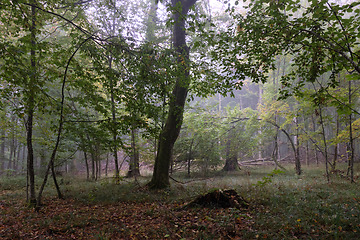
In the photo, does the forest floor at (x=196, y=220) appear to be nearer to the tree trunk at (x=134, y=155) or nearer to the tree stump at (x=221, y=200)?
the tree stump at (x=221, y=200)

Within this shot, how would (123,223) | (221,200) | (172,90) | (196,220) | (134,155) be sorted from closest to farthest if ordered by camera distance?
(196,220), (123,223), (221,200), (172,90), (134,155)

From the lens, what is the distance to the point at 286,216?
15.5 feet

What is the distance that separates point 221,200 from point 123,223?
9.71 feet

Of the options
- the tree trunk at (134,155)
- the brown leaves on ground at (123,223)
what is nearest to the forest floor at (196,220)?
the brown leaves on ground at (123,223)

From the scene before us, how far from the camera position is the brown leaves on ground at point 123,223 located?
445 centimetres

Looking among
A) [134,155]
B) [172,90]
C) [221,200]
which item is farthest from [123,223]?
[134,155]

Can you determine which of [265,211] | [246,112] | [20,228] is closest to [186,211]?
[265,211]

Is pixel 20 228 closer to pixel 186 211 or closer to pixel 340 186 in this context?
pixel 186 211

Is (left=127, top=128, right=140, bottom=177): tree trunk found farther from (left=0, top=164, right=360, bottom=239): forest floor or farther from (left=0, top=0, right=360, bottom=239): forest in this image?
(left=0, top=164, right=360, bottom=239): forest floor

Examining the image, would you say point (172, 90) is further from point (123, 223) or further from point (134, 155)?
point (134, 155)

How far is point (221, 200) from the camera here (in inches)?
235

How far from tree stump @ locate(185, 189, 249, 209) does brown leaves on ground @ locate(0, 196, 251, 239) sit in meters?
0.32

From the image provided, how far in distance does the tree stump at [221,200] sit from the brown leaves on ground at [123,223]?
320 millimetres

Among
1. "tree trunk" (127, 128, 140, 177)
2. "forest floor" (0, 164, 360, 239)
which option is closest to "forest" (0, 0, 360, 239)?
"forest floor" (0, 164, 360, 239)
